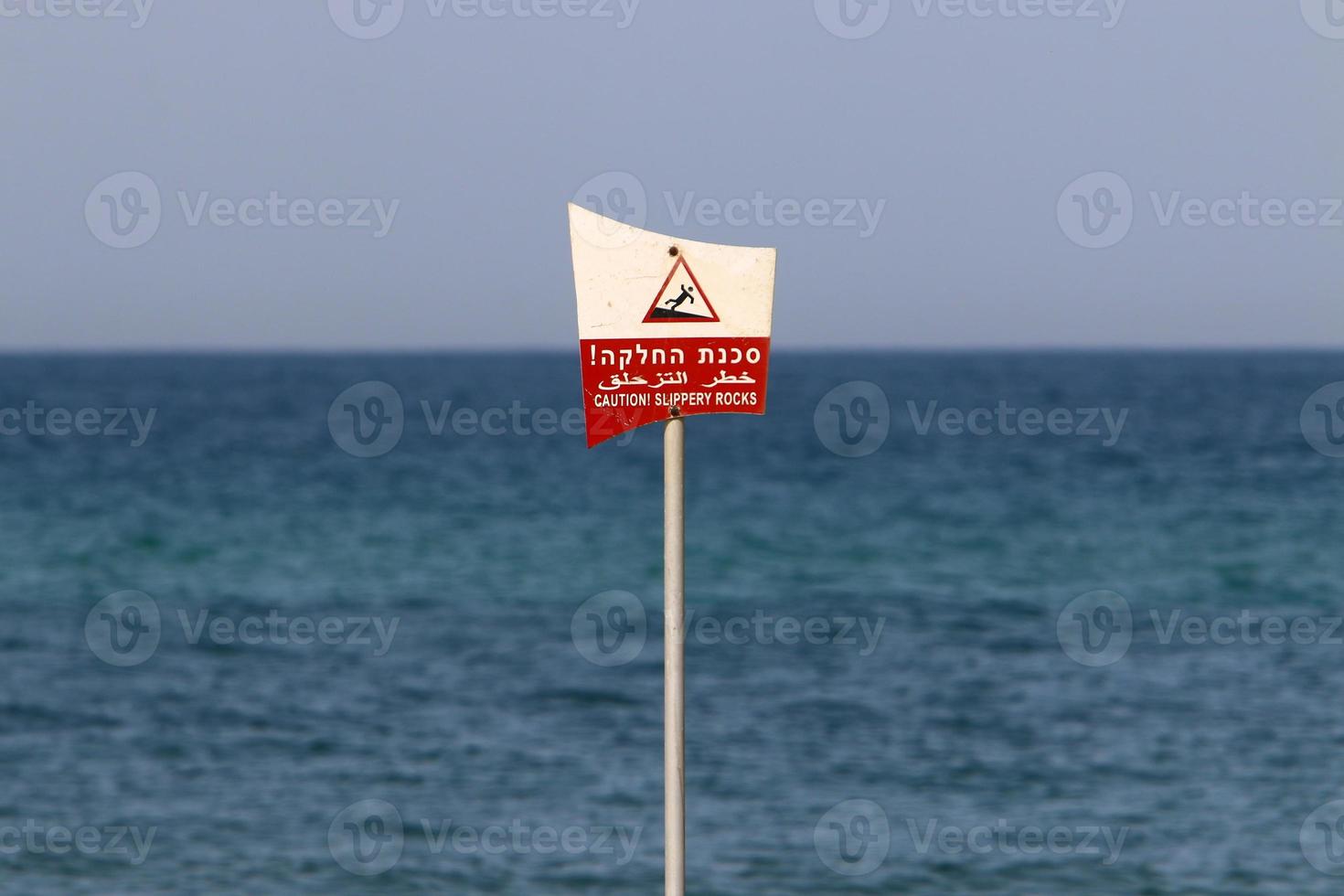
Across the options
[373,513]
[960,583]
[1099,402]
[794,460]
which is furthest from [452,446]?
[1099,402]

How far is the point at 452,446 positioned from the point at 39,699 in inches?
1462

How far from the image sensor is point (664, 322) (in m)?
4.59

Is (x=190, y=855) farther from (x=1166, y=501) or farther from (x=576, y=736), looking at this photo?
(x=1166, y=501)

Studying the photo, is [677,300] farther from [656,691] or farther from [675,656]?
[656,691]

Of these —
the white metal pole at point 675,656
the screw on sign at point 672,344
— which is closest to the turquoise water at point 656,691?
the white metal pole at point 675,656

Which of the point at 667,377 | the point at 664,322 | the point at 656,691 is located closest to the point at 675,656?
the point at 667,377

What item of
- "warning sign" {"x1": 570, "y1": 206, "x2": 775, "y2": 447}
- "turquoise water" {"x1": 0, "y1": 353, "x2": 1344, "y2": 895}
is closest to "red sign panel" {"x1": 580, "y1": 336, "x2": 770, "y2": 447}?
"warning sign" {"x1": 570, "y1": 206, "x2": 775, "y2": 447}

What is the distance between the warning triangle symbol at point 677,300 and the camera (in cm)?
458

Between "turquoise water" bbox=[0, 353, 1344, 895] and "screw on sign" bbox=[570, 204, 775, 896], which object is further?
"turquoise water" bbox=[0, 353, 1344, 895]

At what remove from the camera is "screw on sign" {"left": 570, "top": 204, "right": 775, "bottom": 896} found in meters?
4.56

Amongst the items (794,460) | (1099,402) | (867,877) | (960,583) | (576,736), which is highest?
(1099,402)

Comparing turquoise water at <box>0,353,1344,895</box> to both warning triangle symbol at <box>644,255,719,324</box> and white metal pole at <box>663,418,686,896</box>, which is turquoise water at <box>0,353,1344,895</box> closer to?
white metal pole at <box>663,418,686,896</box>

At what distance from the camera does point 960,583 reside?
2525cm

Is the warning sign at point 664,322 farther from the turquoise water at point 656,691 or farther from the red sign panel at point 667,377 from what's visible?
the turquoise water at point 656,691
